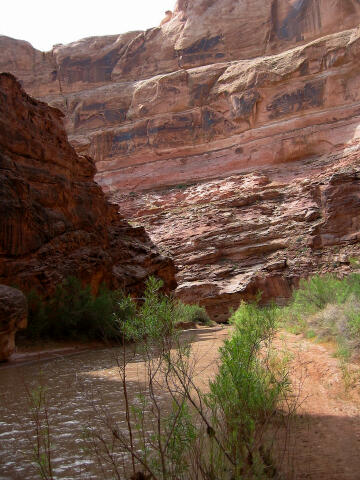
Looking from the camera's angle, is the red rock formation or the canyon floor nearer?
the canyon floor

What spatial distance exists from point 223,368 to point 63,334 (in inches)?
310

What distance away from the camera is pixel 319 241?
20266 mm

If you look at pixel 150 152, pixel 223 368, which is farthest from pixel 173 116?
pixel 223 368

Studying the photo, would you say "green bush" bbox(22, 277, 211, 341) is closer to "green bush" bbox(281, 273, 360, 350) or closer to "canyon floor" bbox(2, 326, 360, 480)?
"green bush" bbox(281, 273, 360, 350)

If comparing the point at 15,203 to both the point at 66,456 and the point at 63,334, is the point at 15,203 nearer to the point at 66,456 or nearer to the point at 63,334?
the point at 63,334

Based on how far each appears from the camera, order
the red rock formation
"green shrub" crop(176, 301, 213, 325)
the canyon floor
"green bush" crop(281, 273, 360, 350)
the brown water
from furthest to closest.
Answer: "green shrub" crop(176, 301, 213, 325), the red rock formation, "green bush" crop(281, 273, 360, 350), the brown water, the canyon floor

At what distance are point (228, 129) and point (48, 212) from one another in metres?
24.8

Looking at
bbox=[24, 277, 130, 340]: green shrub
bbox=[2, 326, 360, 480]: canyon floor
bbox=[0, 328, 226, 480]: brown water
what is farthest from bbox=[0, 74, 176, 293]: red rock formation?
bbox=[2, 326, 360, 480]: canyon floor

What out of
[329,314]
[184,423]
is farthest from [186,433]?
[329,314]

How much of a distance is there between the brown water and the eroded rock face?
1.19 feet

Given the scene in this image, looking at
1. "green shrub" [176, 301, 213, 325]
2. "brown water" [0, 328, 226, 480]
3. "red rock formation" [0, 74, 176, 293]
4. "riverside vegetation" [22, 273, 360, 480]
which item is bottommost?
"green shrub" [176, 301, 213, 325]

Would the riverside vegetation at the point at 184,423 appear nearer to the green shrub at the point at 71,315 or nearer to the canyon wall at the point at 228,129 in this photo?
the green shrub at the point at 71,315

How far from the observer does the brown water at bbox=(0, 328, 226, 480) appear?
2670mm

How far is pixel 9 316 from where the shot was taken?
6152mm
